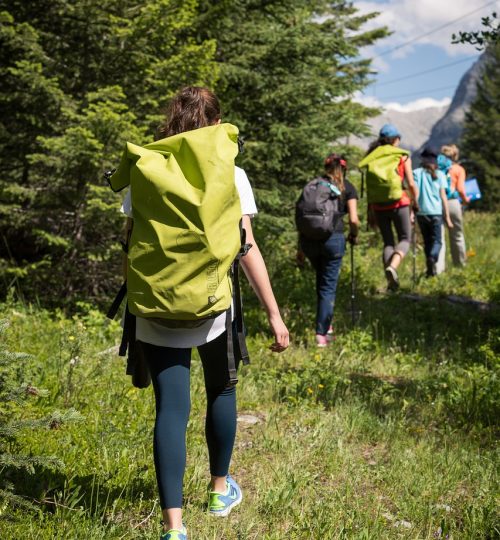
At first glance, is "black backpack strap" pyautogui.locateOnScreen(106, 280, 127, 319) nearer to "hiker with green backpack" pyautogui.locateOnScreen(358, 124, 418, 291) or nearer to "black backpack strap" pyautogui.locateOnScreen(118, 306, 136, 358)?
"black backpack strap" pyautogui.locateOnScreen(118, 306, 136, 358)

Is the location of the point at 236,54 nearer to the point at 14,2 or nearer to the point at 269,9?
the point at 269,9

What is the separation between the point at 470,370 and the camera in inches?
214

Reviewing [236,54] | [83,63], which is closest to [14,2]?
[83,63]

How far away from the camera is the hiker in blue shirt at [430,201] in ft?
32.4

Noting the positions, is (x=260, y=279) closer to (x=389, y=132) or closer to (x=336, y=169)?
(x=336, y=169)

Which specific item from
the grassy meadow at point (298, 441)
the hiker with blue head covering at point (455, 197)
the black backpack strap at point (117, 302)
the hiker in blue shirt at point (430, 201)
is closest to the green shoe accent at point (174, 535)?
the grassy meadow at point (298, 441)

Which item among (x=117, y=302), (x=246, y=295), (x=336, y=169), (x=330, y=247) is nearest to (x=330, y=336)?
(x=330, y=247)

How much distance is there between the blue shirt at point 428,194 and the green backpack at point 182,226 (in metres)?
7.94

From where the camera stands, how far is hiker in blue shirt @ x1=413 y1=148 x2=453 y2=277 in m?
9.88

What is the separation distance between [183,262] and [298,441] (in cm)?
205

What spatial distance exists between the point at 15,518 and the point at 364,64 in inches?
694

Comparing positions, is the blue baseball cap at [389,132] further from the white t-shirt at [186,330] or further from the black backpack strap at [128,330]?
the black backpack strap at [128,330]

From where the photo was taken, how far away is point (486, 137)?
41375 mm

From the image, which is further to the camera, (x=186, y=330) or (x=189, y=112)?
(x=189, y=112)
